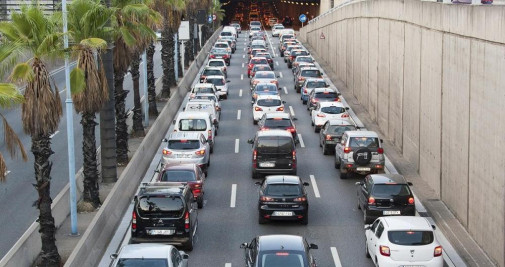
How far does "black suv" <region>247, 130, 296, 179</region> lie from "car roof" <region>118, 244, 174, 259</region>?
14.1 meters

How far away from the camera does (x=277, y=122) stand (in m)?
40.5

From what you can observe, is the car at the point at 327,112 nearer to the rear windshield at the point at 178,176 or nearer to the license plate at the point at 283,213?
the rear windshield at the point at 178,176

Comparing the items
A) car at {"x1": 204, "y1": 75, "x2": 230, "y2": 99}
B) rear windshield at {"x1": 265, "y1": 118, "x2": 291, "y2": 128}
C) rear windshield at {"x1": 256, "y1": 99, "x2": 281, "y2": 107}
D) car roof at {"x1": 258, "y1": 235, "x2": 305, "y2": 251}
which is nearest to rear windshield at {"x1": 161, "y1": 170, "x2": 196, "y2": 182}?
car roof at {"x1": 258, "y1": 235, "x2": 305, "y2": 251}

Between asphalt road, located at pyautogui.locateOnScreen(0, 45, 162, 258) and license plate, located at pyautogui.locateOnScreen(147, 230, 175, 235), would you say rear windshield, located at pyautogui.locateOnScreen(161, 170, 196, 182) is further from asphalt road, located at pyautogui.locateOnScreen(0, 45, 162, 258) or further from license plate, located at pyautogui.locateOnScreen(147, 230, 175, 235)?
license plate, located at pyautogui.locateOnScreen(147, 230, 175, 235)

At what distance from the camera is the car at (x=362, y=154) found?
3346 cm

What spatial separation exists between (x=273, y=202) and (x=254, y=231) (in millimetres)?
1088

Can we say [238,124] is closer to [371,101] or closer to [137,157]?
[371,101]

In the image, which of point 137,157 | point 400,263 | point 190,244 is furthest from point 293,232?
point 137,157

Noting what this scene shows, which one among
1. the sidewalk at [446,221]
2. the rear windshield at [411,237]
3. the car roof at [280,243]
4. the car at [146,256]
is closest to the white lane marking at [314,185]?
the sidewalk at [446,221]

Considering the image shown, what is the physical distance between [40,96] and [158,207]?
14.4ft

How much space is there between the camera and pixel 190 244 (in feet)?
81.7

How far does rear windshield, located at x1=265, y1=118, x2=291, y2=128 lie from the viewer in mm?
40281

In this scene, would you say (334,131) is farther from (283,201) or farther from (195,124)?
(283,201)

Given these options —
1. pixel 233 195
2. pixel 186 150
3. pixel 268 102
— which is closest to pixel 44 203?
pixel 233 195
